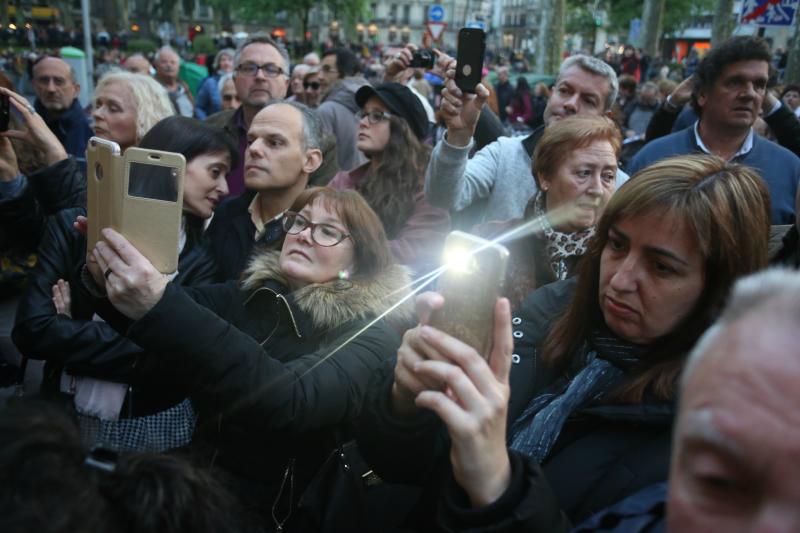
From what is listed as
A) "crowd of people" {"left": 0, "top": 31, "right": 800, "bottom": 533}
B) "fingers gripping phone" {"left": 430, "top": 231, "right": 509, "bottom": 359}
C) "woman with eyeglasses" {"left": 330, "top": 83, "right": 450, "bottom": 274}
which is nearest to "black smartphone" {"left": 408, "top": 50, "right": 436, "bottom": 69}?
"woman with eyeglasses" {"left": 330, "top": 83, "right": 450, "bottom": 274}

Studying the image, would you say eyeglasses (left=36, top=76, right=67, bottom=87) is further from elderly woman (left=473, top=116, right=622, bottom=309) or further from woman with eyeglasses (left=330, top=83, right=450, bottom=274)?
elderly woman (left=473, top=116, right=622, bottom=309)

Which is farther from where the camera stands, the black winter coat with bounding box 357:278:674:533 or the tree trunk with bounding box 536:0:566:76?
the tree trunk with bounding box 536:0:566:76

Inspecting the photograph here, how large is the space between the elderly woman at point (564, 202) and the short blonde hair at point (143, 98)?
87.7 inches

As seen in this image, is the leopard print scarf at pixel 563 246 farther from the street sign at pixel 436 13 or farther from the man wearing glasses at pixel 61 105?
the street sign at pixel 436 13

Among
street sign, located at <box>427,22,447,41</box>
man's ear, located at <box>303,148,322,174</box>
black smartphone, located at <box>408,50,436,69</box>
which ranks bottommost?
man's ear, located at <box>303,148,322,174</box>

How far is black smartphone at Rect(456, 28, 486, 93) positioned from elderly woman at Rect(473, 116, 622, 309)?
43cm

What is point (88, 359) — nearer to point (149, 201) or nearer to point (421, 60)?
point (149, 201)

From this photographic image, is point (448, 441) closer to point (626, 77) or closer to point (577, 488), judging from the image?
point (577, 488)

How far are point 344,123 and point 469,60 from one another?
273 cm

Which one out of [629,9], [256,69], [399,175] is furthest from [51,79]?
[629,9]

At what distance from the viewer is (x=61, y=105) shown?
16.3 ft

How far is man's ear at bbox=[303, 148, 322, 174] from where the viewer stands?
334 centimetres

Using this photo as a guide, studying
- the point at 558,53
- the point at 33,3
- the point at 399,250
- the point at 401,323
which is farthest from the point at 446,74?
the point at 33,3

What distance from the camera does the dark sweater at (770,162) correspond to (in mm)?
3334
